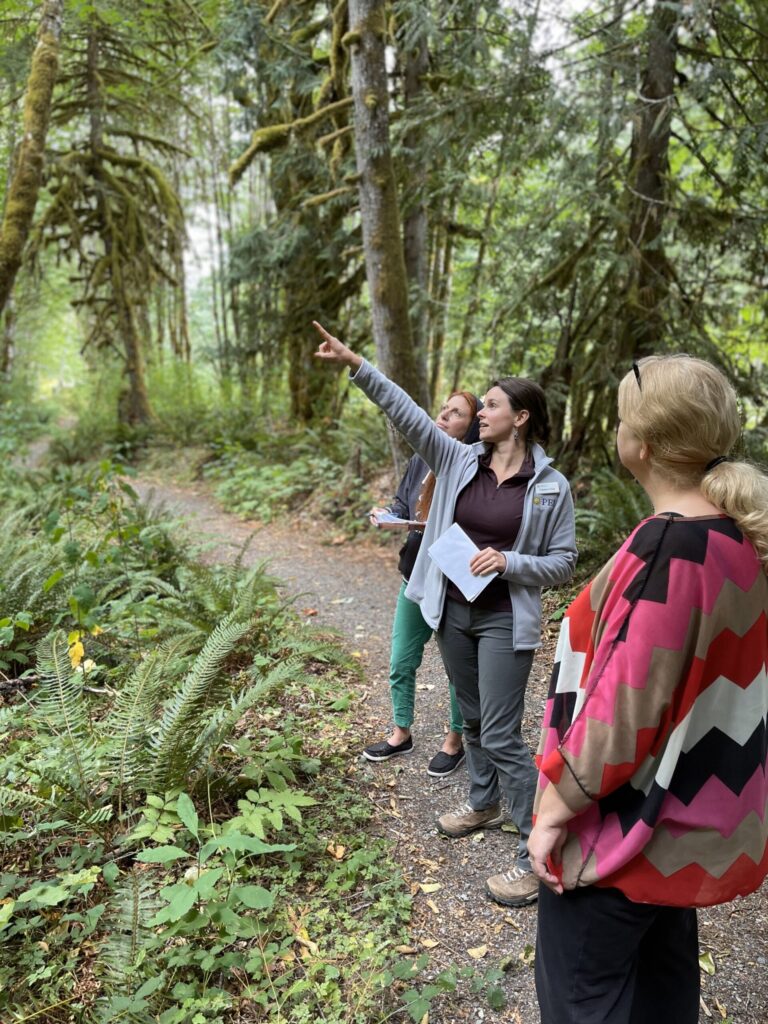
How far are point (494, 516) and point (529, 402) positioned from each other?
499 millimetres

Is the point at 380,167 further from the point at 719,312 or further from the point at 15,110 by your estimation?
the point at 15,110

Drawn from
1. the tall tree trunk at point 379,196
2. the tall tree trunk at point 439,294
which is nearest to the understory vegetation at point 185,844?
the tall tree trunk at point 379,196

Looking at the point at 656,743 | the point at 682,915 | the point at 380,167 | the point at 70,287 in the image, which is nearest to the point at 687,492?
the point at 656,743

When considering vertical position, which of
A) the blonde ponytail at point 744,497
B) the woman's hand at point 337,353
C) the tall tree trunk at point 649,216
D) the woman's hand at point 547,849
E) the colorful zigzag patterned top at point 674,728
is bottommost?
the woman's hand at point 547,849

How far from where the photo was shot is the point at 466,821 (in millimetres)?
3102

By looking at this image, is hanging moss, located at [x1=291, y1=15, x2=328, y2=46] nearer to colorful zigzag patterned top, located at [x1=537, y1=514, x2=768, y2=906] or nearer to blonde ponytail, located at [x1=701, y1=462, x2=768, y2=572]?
blonde ponytail, located at [x1=701, y1=462, x2=768, y2=572]

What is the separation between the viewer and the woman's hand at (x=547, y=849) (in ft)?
4.61

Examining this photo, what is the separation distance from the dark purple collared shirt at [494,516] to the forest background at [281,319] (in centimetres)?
127

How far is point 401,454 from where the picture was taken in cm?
673

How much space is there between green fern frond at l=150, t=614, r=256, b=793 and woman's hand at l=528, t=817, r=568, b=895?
79.0 inches

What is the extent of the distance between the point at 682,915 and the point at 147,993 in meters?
1.66

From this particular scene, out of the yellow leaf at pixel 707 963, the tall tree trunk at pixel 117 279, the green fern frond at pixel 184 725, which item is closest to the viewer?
the yellow leaf at pixel 707 963

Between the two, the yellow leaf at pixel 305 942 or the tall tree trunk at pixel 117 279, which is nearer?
the yellow leaf at pixel 305 942

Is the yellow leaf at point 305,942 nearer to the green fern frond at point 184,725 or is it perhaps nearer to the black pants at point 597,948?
the green fern frond at point 184,725
